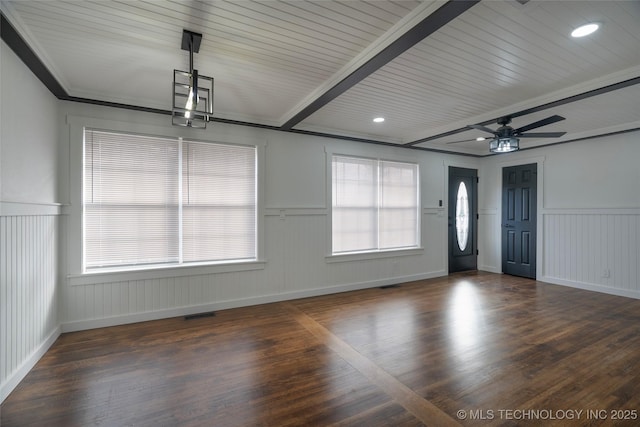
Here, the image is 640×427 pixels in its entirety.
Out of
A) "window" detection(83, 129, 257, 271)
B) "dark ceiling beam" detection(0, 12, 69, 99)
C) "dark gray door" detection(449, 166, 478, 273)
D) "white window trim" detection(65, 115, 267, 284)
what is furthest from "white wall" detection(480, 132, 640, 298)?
"dark ceiling beam" detection(0, 12, 69, 99)

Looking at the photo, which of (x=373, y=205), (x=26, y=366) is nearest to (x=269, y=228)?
(x=373, y=205)

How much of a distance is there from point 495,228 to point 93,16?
699 cm

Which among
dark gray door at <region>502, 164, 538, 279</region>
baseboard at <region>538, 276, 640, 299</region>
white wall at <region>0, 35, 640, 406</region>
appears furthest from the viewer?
dark gray door at <region>502, 164, 538, 279</region>

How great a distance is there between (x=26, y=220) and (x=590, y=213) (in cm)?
729

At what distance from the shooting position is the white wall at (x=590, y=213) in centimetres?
460

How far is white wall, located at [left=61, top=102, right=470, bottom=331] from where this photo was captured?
10.9ft

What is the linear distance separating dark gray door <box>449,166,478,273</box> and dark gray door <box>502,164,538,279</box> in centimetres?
56

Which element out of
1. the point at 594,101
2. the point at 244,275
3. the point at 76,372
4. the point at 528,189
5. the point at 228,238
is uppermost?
the point at 594,101

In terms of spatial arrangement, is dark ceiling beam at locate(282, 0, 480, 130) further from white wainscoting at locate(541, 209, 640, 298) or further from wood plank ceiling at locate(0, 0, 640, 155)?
white wainscoting at locate(541, 209, 640, 298)

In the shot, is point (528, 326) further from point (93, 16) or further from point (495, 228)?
point (93, 16)

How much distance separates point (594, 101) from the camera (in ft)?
11.4

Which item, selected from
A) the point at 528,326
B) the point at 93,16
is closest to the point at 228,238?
the point at 93,16

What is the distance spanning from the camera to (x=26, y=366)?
242 cm

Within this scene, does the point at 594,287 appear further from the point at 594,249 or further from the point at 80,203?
the point at 80,203
